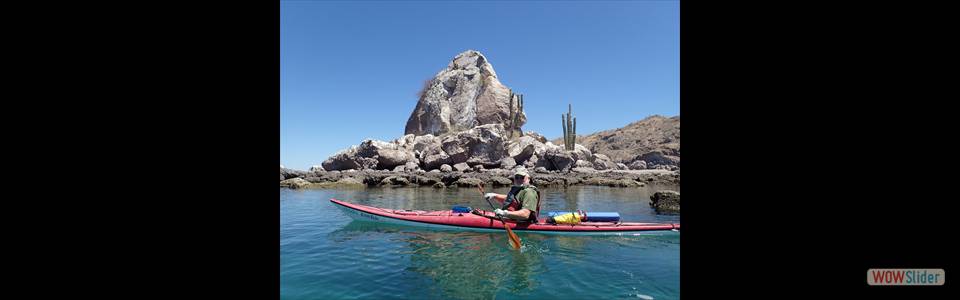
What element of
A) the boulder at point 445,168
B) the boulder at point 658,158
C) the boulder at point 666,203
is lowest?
the boulder at point 666,203

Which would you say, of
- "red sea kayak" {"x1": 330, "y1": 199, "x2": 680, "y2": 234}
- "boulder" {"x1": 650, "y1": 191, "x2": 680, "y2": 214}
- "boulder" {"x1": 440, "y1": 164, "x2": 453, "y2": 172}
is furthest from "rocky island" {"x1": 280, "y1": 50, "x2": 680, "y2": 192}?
"red sea kayak" {"x1": 330, "y1": 199, "x2": 680, "y2": 234}

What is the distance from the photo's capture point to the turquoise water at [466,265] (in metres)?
5.66

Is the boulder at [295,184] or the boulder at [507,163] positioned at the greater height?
the boulder at [507,163]

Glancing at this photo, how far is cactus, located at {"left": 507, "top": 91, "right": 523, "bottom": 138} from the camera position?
217 feet

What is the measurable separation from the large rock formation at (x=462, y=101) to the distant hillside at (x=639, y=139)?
66.9 feet

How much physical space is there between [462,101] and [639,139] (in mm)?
44511

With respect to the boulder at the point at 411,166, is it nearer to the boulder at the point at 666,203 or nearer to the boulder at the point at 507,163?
the boulder at the point at 507,163

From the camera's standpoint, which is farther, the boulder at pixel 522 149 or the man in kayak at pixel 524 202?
the boulder at pixel 522 149

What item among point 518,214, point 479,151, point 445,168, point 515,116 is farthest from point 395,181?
point 515,116

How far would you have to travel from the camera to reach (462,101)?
69.1 m

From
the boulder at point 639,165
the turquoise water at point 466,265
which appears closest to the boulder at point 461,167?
the turquoise water at point 466,265
